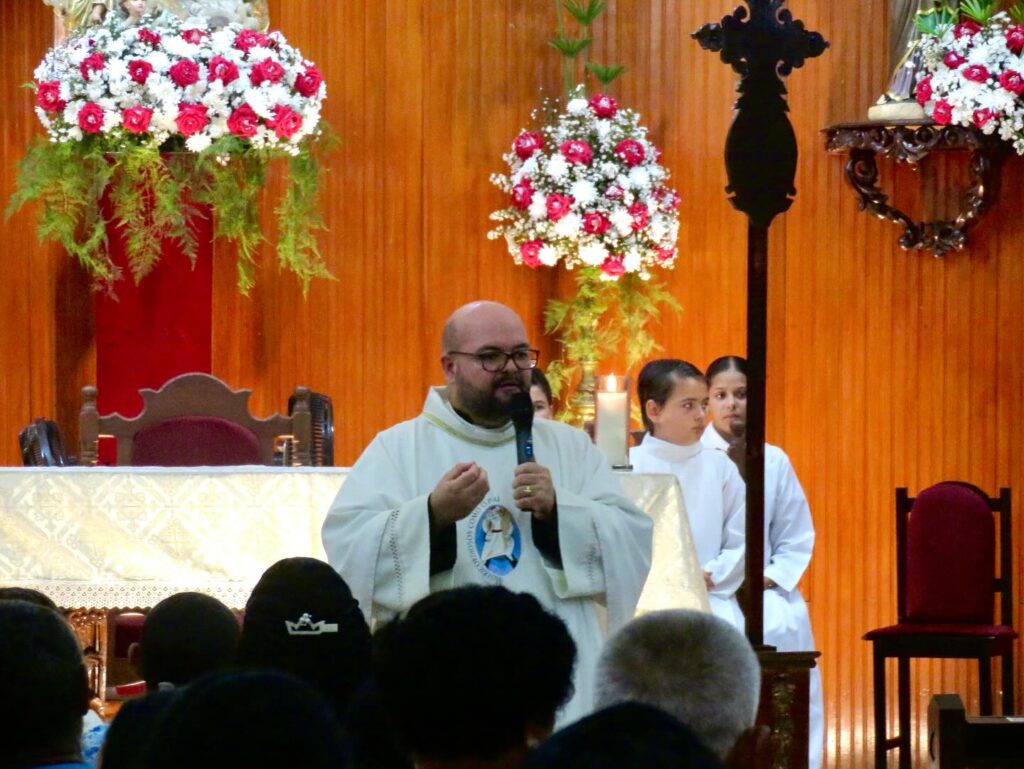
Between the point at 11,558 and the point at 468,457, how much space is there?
7.08 ft

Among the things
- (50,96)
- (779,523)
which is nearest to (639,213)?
(779,523)

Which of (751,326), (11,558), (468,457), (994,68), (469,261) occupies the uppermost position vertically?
(994,68)

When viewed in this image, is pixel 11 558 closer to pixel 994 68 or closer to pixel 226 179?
pixel 226 179

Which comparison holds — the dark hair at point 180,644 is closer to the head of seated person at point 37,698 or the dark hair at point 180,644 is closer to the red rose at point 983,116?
the head of seated person at point 37,698

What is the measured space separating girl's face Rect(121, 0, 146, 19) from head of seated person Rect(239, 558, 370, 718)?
4944mm

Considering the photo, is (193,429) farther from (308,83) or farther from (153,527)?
(308,83)

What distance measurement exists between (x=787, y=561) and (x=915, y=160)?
7.42 ft

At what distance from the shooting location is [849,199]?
9.08 m

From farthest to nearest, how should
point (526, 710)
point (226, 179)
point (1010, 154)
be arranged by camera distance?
point (1010, 154), point (226, 179), point (526, 710)

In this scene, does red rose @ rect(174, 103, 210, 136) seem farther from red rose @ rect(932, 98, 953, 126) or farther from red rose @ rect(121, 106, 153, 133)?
red rose @ rect(932, 98, 953, 126)

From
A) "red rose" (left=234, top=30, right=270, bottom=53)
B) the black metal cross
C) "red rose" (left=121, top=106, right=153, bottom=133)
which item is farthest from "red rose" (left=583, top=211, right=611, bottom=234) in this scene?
the black metal cross

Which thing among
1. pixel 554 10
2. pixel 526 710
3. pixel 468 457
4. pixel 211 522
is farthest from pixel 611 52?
pixel 526 710

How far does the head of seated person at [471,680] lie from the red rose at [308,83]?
562 cm

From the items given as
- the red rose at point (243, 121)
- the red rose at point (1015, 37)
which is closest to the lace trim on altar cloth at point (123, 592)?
the red rose at point (243, 121)
